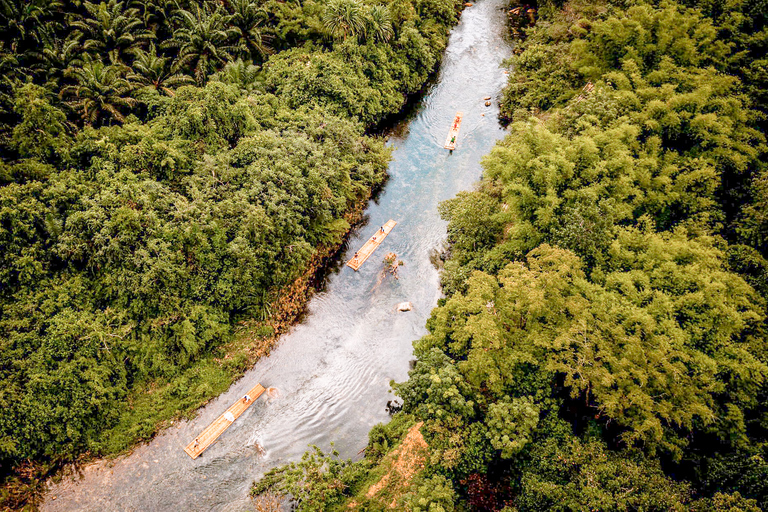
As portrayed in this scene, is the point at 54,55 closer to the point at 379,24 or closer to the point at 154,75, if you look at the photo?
the point at 154,75

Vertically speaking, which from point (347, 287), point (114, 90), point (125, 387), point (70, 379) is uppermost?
point (114, 90)

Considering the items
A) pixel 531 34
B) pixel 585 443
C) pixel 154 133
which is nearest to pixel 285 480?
pixel 585 443

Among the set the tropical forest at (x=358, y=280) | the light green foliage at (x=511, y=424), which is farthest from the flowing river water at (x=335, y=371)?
the light green foliage at (x=511, y=424)

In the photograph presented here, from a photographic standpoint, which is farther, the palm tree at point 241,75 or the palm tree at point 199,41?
the palm tree at point 241,75

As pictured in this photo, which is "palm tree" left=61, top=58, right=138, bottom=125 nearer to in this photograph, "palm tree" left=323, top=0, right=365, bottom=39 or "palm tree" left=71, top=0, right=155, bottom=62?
"palm tree" left=71, top=0, right=155, bottom=62

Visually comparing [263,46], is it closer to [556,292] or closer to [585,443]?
[556,292]

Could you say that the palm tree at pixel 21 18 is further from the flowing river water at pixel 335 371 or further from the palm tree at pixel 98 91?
the flowing river water at pixel 335 371

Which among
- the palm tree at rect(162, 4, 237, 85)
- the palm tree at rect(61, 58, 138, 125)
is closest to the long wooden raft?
the palm tree at rect(61, 58, 138, 125)
